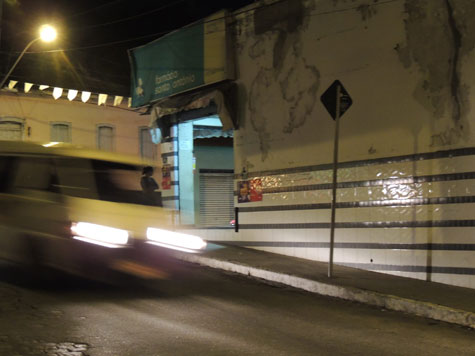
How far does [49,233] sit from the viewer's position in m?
6.82

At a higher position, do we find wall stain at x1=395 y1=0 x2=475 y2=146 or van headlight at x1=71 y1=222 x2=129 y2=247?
wall stain at x1=395 y1=0 x2=475 y2=146

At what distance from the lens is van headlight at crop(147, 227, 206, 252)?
23.7 ft

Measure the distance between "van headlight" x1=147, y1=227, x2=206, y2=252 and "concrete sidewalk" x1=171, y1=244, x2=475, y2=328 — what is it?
1977 mm

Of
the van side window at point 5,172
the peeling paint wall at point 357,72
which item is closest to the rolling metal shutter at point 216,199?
the peeling paint wall at point 357,72

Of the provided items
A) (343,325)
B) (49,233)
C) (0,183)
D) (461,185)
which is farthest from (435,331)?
(0,183)

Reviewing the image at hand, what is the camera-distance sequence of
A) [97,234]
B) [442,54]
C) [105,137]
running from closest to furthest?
[97,234] < [442,54] < [105,137]

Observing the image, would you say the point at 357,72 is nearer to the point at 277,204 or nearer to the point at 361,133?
the point at 361,133

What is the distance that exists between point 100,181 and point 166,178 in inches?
294

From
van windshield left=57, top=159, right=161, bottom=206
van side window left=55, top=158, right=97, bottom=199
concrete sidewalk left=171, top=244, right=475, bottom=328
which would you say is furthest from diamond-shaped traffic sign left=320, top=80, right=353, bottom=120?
van side window left=55, top=158, right=97, bottom=199

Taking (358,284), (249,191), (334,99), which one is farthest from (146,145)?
(358,284)

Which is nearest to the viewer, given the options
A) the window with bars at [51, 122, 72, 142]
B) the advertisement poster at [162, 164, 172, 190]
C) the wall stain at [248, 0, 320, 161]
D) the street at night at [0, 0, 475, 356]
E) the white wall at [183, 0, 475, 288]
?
the street at night at [0, 0, 475, 356]

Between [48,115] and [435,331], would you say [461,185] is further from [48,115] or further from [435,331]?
[48,115]

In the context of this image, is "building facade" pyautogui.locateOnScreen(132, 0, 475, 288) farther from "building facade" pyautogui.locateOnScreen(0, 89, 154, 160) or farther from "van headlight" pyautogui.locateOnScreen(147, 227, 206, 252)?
"building facade" pyautogui.locateOnScreen(0, 89, 154, 160)

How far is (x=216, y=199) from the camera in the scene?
1902cm
